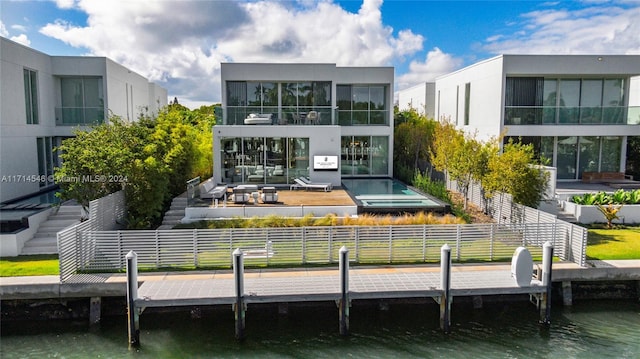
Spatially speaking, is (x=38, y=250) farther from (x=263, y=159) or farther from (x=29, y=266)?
(x=263, y=159)

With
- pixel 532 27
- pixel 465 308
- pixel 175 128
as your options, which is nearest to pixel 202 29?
pixel 175 128

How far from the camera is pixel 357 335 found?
440 inches

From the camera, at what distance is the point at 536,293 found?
11.9 metres

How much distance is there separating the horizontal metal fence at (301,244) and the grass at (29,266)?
3.18ft

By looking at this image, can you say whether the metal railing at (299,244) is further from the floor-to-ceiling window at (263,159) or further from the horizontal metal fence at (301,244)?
the floor-to-ceiling window at (263,159)

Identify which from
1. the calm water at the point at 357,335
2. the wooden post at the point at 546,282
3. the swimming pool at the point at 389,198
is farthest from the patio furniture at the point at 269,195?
the wooden post at the point at 546,282

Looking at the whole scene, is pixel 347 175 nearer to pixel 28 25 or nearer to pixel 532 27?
pixel 532 27

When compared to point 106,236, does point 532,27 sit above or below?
above

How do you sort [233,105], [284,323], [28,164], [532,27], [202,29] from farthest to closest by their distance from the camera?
[233,105] → [532,27] → [28,164] → [202,29] → [284,323]

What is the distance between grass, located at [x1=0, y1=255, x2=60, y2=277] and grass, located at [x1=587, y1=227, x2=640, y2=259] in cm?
1482

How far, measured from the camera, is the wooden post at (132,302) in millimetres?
10578

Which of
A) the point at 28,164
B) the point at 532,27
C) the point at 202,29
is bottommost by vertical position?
the point at 28,164

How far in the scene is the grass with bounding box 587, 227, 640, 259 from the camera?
46.0 ft

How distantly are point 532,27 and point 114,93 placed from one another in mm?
21177
